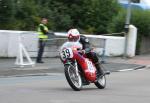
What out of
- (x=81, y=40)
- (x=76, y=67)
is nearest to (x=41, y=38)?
(x=81, y=40)

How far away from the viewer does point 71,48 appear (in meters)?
13.0

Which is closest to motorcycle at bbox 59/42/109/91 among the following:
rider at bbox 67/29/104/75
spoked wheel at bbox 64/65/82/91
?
spoked wheel at bbox 64/65/82/91

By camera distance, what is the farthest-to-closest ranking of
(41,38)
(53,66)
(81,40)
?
(41,38), (53,66), (81,40)

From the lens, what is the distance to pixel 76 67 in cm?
1305

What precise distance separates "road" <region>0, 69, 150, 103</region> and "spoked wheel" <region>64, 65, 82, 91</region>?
14 centimetres

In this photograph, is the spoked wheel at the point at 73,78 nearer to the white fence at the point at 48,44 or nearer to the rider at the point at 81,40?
the rider at the point at 81,40

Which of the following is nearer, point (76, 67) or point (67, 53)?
point (67, 53)

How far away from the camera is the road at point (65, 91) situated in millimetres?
11320

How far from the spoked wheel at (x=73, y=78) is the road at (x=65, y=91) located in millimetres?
140

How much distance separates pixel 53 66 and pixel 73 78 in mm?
7211

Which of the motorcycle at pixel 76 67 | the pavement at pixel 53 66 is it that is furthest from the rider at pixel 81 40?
the pavement at pixel 53 66

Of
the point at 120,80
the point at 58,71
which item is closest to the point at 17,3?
the point at 58,71

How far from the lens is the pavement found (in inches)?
700

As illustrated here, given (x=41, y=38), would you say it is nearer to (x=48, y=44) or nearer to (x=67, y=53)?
(x=48, y=44)
